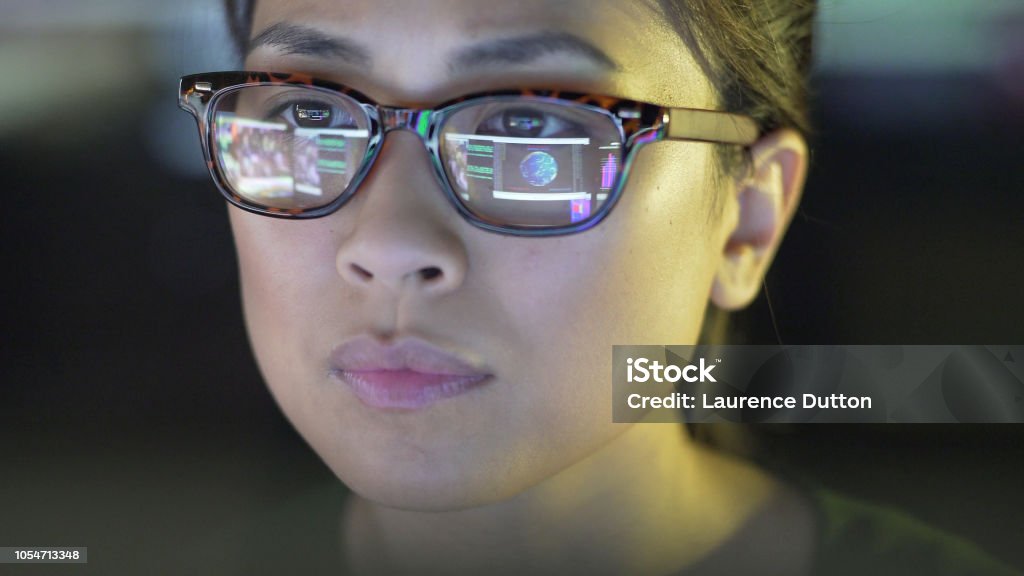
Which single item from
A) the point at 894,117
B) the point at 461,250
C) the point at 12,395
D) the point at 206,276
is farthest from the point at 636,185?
the point at 12,395

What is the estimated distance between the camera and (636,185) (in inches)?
40.3

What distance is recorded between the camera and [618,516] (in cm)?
117

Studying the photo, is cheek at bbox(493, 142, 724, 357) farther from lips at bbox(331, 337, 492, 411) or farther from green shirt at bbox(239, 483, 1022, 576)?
green shirt at bbox(239, 483, 1022, 576)

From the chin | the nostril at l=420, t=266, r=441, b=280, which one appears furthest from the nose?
the chin

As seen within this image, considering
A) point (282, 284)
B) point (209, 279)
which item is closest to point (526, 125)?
point (282, 284)

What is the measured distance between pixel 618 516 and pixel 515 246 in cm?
39

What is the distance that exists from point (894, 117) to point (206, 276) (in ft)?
2.90

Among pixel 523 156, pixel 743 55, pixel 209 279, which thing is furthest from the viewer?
pixel 209 279

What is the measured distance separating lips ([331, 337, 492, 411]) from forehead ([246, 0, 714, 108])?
0.92ft

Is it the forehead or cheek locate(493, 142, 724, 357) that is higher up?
the forehead

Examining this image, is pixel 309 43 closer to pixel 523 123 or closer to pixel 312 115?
pixel 312 115

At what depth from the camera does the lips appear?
1049mm

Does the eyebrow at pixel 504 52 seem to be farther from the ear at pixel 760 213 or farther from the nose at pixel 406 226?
the ear at pixel 760 213

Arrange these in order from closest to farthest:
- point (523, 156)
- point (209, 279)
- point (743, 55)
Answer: point (523, 156) → point (743, 55) → point (209, 279)
